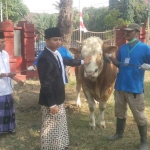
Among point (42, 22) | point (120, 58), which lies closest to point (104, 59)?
point (120, 58)

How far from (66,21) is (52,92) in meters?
4.93

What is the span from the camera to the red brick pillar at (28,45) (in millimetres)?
10461

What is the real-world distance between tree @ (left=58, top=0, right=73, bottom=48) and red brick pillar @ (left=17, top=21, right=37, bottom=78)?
8.16 ft

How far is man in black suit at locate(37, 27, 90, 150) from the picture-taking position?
3.55 meters

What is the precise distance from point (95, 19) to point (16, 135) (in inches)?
1391

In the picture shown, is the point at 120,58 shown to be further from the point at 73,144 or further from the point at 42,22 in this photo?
the point at 42,22

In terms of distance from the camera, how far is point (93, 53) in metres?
4.29

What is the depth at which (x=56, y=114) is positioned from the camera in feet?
12.3

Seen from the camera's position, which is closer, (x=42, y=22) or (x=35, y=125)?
(x=35, y=125)

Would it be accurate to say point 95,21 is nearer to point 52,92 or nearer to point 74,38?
point 74,38

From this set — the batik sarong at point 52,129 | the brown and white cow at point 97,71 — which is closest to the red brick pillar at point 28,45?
the brown and white cow at point 97,71

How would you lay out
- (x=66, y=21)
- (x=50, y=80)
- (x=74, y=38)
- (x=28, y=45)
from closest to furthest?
(x=50, y=80) → (x=66, y=21) → (x=28, y=45) → (x=74, y=38)

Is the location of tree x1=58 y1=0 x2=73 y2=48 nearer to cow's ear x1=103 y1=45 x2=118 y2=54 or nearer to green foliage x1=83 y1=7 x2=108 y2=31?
cow's ear x1=103 y1=45 x2=118 y2=54

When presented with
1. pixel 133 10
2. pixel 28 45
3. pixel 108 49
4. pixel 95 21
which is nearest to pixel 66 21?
pixel 28 45
